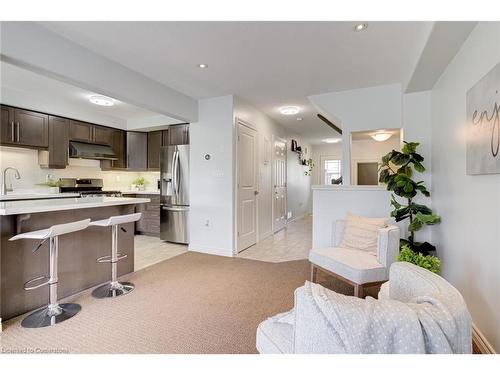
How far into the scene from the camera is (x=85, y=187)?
16.3 feet

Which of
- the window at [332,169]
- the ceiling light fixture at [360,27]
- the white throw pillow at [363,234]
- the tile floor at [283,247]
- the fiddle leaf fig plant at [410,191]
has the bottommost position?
the tile floor at [283,247]

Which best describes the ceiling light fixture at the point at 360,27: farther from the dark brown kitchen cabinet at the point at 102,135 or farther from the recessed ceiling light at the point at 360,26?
the dark brown kitchen cabinet at the point at 102,135

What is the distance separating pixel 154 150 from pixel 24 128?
208 cm

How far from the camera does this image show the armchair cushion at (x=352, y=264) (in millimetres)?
2176

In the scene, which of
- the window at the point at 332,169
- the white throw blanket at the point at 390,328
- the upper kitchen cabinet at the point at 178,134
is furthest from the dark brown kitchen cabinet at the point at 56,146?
the window at the point at 332,169

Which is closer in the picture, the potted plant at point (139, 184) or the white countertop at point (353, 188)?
the white countertop at point (353, 188)

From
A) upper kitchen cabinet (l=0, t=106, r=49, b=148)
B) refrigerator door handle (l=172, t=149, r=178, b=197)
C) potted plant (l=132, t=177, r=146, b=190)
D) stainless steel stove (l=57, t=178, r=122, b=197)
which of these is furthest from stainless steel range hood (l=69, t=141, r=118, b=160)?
refrigerator door handle (l=172, t=149, r=178, b=197)

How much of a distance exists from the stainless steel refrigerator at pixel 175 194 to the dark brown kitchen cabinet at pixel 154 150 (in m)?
0.76

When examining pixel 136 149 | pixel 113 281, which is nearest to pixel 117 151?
pixel 136 149

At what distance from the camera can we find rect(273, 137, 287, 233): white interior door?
5.67 m

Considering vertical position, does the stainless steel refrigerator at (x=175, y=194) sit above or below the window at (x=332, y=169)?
below

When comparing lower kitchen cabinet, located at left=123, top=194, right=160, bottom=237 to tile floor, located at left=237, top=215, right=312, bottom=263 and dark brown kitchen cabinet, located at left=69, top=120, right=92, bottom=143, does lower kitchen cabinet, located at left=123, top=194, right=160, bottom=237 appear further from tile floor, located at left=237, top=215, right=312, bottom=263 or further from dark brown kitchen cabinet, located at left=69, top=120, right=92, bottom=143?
tile floor, located at left=237, top=215, right=312, bottom=263

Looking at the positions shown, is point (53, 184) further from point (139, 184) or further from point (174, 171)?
point (174, 171)

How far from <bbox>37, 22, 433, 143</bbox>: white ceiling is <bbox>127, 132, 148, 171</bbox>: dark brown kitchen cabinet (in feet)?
7.52
